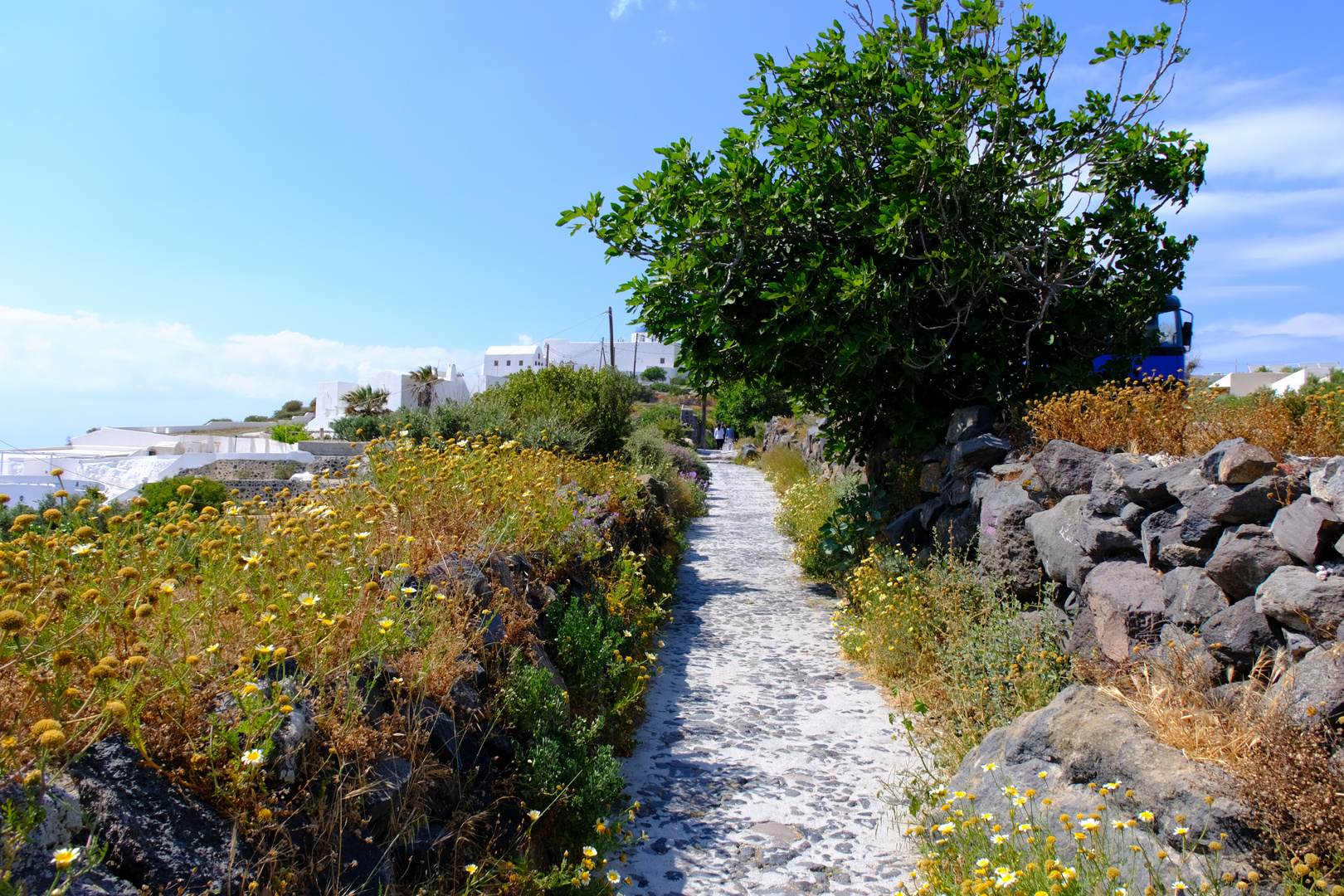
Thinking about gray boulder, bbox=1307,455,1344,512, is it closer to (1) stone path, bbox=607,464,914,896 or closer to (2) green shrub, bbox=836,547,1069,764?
(2) green shrub, bbox=836,547,1069,764

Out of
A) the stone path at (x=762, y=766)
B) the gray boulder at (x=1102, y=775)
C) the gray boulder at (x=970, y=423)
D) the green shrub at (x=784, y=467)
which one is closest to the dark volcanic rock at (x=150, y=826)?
the stone path at (x=762, y=766)

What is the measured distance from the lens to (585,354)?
6969 cm

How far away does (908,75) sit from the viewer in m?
7.65

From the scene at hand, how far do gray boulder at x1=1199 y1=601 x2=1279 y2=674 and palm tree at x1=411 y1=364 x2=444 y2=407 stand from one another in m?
34.1

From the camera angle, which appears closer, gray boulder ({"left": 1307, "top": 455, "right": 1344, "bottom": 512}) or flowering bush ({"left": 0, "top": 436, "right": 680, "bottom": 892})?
flowering bush ({"left": 0, "top": 436, "right": 680, "bottom": 892})

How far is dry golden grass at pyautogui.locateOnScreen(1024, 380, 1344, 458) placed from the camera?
397 centimetres

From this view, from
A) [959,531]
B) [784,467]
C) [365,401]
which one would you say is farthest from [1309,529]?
[365,401]

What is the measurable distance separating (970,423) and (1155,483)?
3045 millimetres

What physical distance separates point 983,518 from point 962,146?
337 centimetres

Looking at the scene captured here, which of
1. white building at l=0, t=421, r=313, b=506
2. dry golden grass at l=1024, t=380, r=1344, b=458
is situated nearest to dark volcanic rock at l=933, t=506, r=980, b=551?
dry golden grass at l=1024, t=380, r=1344, b=458

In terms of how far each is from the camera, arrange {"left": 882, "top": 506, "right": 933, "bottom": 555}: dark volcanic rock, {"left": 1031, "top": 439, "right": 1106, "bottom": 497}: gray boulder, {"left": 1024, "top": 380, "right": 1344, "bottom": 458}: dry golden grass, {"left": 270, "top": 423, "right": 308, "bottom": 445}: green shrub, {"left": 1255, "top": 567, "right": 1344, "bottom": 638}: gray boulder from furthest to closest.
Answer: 1. {"left": 270, "top": 423, "right": 308, "bottom": 445}: green shrub
2. {"left": 882, "top": 506, "right": 933, "bottom": 555}: dark volcanic rock
3. {"left": 1031, "top": 439, "right": 1106, "bottom": 497}: gray boulder
4. {"left": 1024, "top": 380, "right": 1344, "bottom": 458}: dry golden grass
5. {"left": 1255, "top": 567, "right": 1344, "bottom": 638}: gray boulder

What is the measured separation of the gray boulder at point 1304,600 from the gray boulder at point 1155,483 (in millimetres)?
1005

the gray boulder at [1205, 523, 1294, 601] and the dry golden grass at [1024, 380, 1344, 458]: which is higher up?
the dry golden grass at [1024, 380, 1344, 458]

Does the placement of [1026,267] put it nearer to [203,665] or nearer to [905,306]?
[905,306]
